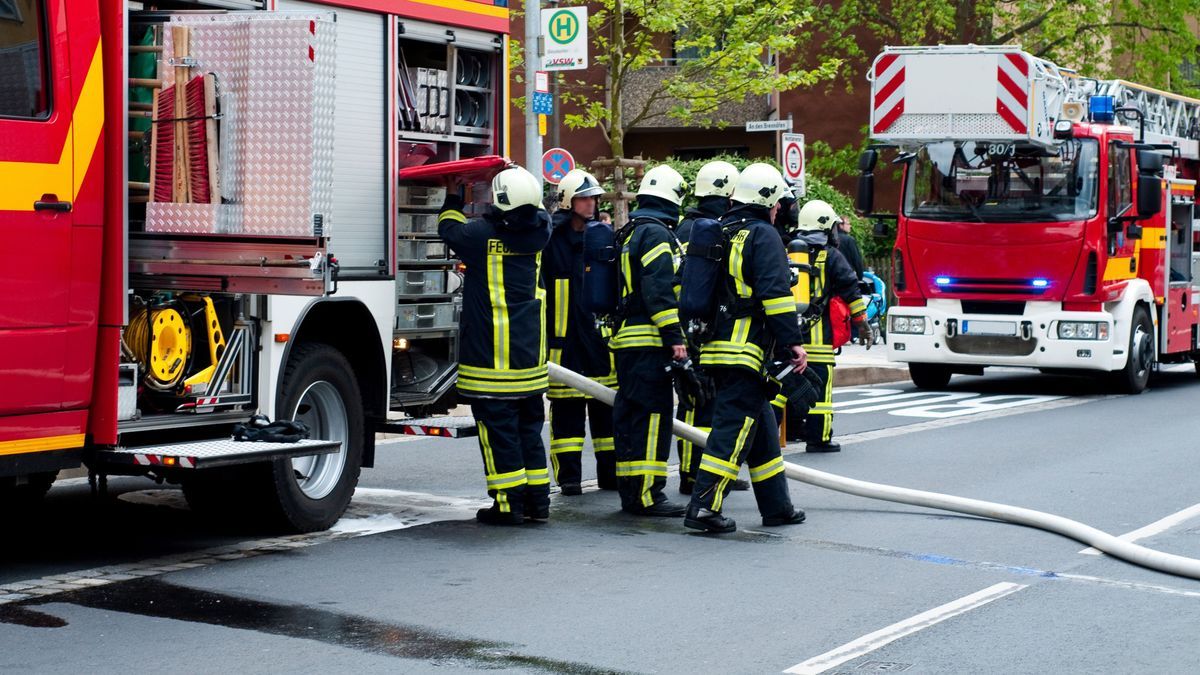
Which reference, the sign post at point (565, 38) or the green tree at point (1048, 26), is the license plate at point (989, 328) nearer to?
the sign post at point (565, 38)

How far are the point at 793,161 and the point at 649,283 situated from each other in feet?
33.7

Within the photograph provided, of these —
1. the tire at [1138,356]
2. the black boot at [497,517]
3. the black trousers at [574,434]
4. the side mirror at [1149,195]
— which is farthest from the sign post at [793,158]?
the black boot at [497,517]

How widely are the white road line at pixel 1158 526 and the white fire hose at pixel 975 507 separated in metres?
0.09

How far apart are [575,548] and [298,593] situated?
5.36 feet

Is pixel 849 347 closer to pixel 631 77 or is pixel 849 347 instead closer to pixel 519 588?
pixel 631 77

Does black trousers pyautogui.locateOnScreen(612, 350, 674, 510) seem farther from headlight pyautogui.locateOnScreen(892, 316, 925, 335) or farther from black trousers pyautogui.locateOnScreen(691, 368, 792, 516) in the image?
headlight pyautogui.locateOnScreen(892, 316, 925, 335)

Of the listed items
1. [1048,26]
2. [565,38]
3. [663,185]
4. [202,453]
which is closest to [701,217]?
[663,185]

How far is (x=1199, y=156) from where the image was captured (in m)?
19.9

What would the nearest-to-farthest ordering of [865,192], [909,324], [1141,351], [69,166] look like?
[69,166] → [865,192] → [909,324] → [1141,351]

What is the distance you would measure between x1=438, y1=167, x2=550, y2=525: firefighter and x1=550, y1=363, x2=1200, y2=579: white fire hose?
81cm

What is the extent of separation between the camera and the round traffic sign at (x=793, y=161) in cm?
1884

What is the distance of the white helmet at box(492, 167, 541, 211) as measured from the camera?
334 inches

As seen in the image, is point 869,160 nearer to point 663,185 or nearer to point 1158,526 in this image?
point 663,185

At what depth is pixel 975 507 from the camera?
28.8 ft
